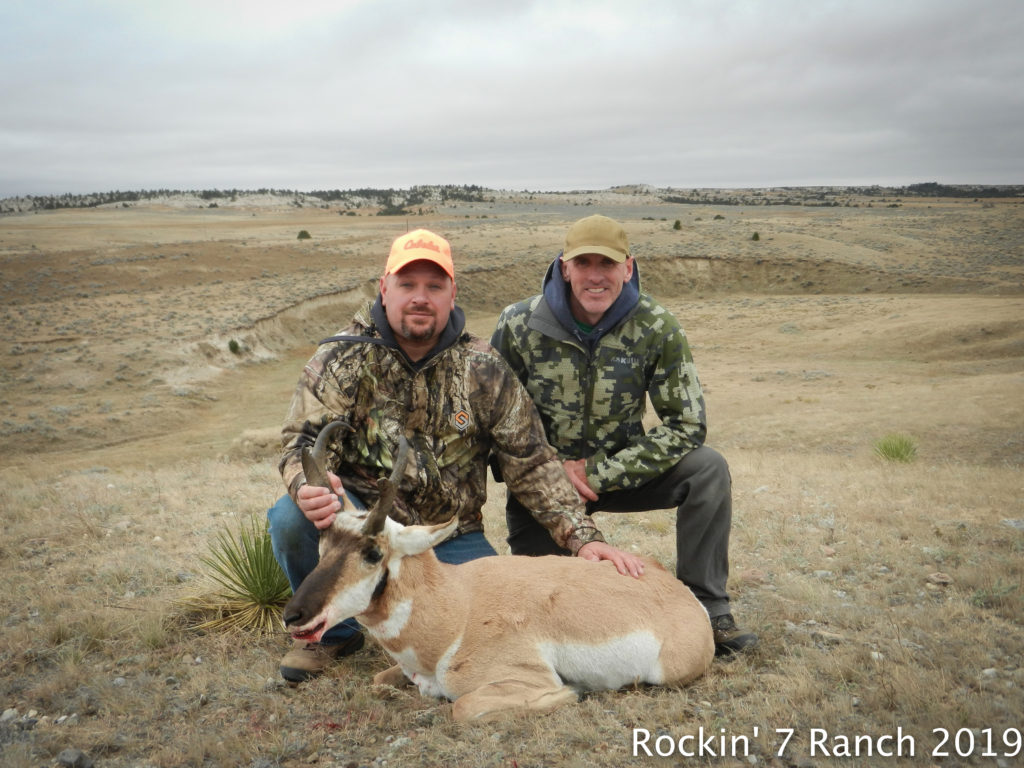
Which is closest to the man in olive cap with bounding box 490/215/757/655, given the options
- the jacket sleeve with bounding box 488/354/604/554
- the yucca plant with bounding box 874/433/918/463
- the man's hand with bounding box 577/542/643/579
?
the jacket sleeve with bounding box 488/354/604/554

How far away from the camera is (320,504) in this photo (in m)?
4.18

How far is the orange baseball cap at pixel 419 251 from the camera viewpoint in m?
5.08

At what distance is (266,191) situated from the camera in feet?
448

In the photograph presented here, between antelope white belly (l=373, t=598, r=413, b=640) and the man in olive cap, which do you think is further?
the man in olive cap

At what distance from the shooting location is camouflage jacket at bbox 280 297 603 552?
517cm

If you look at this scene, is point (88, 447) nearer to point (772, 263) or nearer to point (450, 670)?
point (450, 670)

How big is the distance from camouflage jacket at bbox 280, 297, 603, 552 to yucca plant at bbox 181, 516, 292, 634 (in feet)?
4.44

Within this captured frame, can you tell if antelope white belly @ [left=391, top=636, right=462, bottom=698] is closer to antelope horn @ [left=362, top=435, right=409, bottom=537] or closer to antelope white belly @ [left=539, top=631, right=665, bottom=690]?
antelope white belly @ [left=539, top=631, right=665, bottom=690]

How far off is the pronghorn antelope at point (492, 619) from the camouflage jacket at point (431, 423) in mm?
823

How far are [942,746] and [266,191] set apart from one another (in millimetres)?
146954

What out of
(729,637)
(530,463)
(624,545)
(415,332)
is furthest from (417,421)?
(624,545)

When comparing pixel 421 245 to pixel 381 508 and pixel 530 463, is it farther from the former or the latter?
pixel 381 508

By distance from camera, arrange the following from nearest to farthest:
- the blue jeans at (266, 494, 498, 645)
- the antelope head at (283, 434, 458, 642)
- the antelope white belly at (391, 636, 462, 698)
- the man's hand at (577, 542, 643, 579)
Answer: the antelope head at (283, 434, 458, 642) < the antelope white belly at (391, 636, 462, 698) < the man's hand at (577, 542, 643, 579) < the blue jeans at (266, 494, 498, 645)

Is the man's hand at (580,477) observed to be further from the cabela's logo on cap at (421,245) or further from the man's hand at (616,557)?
the cabela's logo on cap at (421,245)
